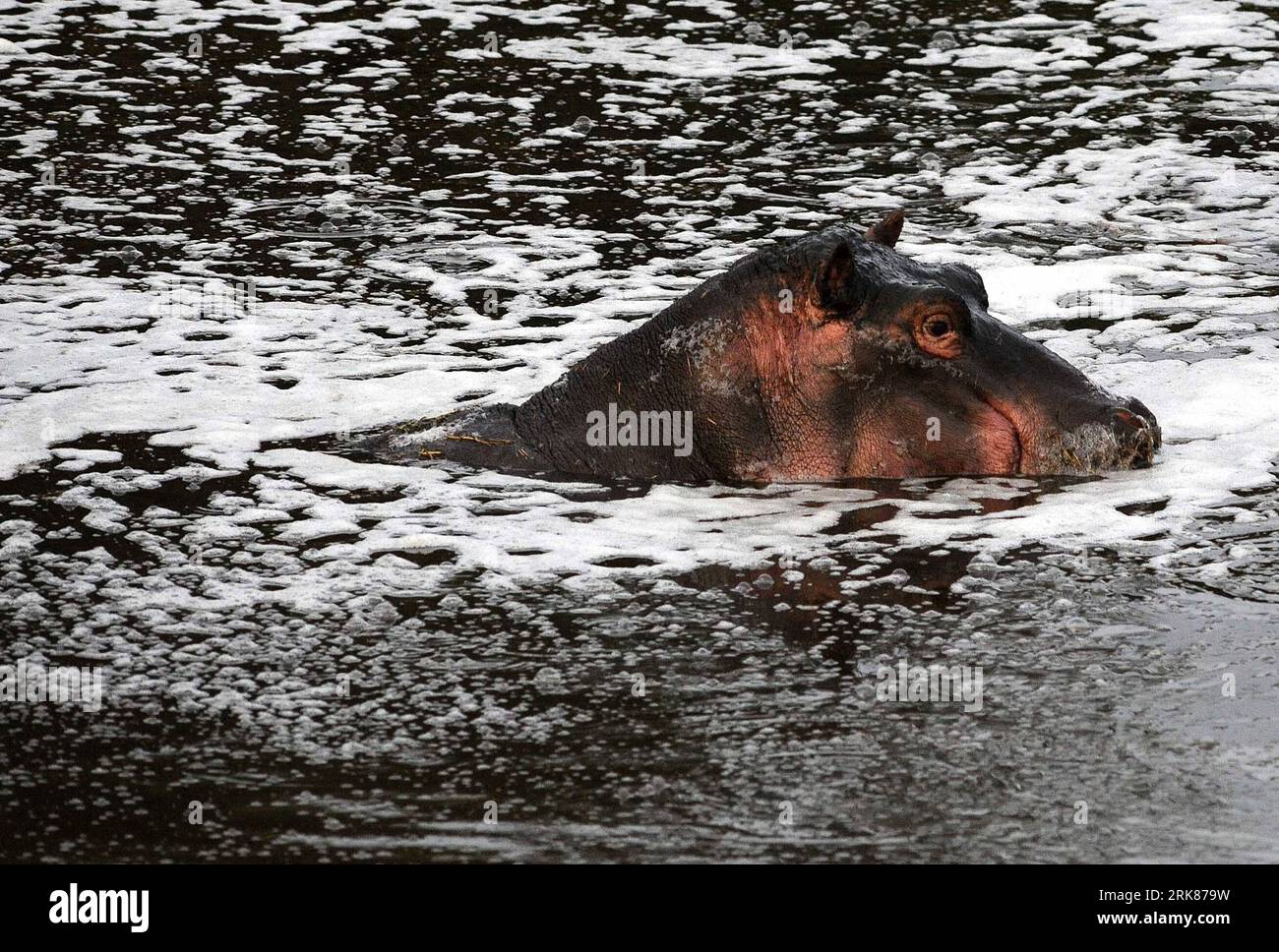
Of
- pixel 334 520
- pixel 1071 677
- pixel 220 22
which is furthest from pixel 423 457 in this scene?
pixel 220 22

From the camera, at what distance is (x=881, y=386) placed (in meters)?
8.09

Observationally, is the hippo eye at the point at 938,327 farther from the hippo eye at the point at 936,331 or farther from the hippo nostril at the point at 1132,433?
the hippo nostril at the point at 1132,433

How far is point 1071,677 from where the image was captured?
251 inches

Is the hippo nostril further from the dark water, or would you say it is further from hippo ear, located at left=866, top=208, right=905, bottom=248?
hippo ear, located at left=866, top=208, right=905, bottom=248

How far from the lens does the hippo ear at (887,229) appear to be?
859 cm

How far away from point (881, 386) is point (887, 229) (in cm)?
92

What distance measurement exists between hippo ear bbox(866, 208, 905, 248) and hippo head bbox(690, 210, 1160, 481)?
1.09 ft

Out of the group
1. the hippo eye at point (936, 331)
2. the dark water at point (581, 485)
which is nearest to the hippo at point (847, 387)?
the hippo eye at point (936, 331)

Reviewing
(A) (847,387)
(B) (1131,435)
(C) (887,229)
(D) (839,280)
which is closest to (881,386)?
(A) (847,387)

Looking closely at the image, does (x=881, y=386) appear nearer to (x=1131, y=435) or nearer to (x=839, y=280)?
(x=839, y=280)

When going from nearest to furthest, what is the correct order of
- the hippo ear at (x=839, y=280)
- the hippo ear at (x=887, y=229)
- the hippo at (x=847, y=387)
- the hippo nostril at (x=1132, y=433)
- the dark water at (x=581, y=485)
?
the dark water at (x=581, y=485) < the hippo ear at (x=839, y=280) < the hippo at (x=847, y=387) < the hippo nostril at (x=1132, y=433) < the hippo ear at (x=887, y=229)

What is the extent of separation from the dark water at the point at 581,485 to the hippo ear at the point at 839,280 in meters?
0.81

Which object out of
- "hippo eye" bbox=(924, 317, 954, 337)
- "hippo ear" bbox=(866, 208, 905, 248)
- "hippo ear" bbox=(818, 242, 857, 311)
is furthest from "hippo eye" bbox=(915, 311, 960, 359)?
"hippo ear" bbox=(866, 208, 905, 248)

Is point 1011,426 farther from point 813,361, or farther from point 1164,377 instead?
point 1164,377
